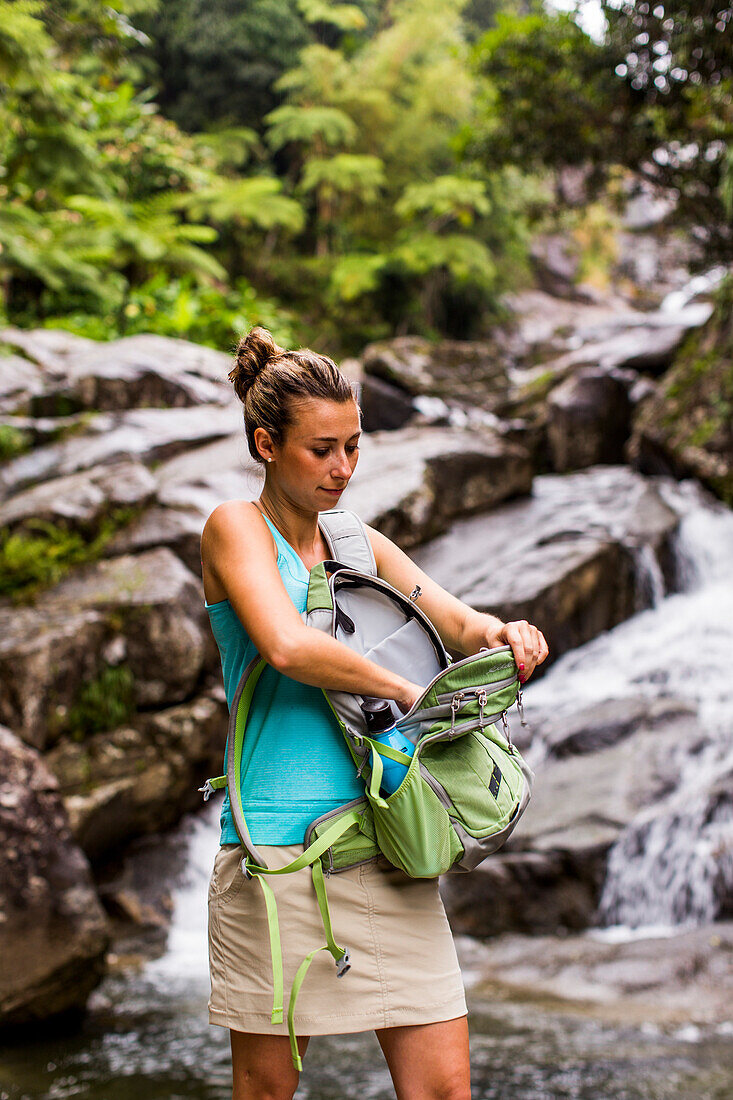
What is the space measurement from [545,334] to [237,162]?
325 inches

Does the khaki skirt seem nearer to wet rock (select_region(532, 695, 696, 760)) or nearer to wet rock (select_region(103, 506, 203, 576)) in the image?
wet rock (select_region(532, 695, 696, 760))

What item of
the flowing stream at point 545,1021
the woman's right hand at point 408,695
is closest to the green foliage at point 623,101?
the flowing stream at point 545,1021

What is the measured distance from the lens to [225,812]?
1.88 m

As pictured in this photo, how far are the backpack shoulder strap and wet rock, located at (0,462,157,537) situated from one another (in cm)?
604

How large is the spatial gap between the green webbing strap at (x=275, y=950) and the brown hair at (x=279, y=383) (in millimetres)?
868

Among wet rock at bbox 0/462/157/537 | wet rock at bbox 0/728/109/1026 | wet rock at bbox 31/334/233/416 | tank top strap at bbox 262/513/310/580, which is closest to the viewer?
tank top strap at bbox 262/513/310/580

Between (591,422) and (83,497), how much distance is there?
7673 mm

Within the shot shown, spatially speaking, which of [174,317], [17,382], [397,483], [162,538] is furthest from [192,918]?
[174,317]

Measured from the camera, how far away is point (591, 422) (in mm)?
12883

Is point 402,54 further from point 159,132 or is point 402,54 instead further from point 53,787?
point 53,787

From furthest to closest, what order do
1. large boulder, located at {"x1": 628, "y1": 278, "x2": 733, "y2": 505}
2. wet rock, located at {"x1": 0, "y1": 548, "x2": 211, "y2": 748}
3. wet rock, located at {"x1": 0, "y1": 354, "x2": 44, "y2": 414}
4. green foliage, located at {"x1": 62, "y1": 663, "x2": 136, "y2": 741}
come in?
large boulder, located at {"x1": 628, "y1": 278, "x2": 733, "y2": 505} → wet rock, located at {"x1": 0, "y1": 354, "x2": 44, "y2": 414} → green foliage, located at {"x1": 62, "y1": 663, "x2": 136, "y2": 741} → wet rock, located at {"x1": 0, "y1": 548, "x2": 211, "y2": 748}

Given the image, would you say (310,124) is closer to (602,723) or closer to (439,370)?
(439,370)

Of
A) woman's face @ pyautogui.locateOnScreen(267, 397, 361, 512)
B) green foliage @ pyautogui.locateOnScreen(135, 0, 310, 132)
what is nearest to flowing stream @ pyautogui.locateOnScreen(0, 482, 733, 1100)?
woman's face @ pyautogui.locateOnScreen(267, 397, 361, 512)

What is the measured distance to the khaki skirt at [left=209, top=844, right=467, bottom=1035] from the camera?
170 centimetres
